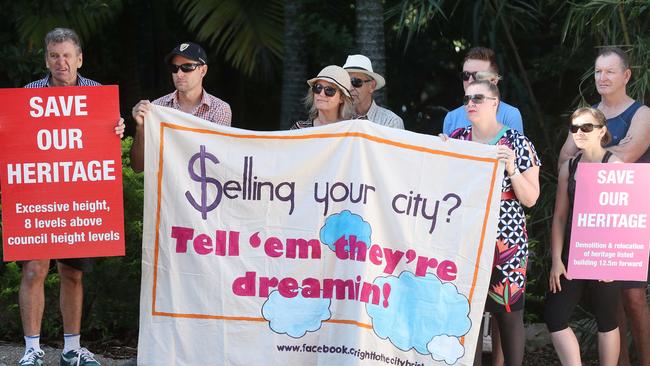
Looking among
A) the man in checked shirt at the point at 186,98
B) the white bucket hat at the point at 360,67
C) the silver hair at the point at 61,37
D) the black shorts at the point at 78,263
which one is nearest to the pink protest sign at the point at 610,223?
the white bucket hat at the point at 360,67

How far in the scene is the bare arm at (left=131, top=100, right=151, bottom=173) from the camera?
5793 millimetres

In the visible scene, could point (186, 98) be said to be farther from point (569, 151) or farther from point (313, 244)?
point (569, 151)

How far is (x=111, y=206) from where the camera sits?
5980mm

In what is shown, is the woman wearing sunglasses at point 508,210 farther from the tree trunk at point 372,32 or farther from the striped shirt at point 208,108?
the tree trunk at point 372,32

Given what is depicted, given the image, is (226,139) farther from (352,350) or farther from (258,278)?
(352,350)

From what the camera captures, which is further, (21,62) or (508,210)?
(21,62)

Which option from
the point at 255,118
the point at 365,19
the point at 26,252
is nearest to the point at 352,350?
the point at 26,252

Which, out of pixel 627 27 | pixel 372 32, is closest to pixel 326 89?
pixel 627 27

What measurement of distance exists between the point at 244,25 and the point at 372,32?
1997 mm

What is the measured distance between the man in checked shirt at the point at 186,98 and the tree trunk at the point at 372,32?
3534mm

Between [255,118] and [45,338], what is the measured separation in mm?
7162

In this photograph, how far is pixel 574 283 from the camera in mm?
5883

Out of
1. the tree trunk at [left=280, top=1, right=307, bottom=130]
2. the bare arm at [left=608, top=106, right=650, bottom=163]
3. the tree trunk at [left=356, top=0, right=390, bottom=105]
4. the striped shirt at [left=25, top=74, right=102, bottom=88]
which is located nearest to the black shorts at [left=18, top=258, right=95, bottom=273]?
the striped shirt at [left=25, top=74, right=102, bottom=88]

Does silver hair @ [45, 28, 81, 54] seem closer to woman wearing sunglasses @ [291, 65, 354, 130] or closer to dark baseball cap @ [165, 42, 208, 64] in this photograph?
dark baseball cap @ [165, 42, 208, 64]
